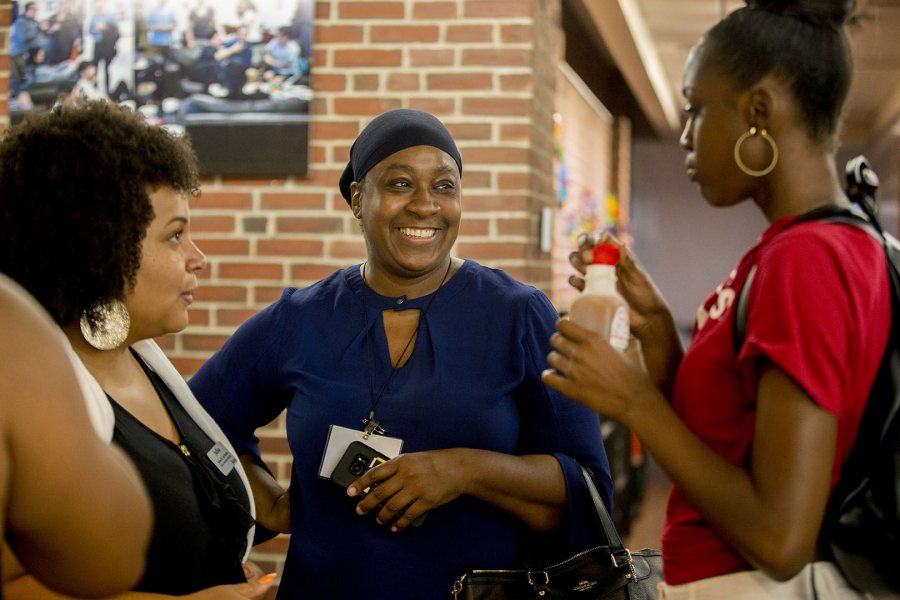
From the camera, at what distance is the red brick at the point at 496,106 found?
319 cm

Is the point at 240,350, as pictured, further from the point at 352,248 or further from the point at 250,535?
the point at 352,248

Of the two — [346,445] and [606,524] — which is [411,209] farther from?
[606,524]

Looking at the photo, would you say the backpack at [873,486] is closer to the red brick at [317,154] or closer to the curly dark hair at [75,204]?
the curly dark hair at [75,204]

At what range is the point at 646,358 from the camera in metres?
1.39

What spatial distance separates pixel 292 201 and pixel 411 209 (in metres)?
1.44

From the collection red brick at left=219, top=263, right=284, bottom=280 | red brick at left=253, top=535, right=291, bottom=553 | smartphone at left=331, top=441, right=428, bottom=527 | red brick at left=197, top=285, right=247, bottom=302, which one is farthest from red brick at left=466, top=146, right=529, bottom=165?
smartphone at left=331, top=441, right=428, bottom=527

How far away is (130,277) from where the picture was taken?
5.11 ft

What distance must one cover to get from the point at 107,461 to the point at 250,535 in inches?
38.8

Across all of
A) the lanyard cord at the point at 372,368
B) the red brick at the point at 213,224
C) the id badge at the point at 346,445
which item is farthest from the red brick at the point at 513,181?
the id badge at the point at 346,445

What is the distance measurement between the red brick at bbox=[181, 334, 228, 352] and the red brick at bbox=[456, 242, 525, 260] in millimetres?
896

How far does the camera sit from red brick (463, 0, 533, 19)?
3.17m

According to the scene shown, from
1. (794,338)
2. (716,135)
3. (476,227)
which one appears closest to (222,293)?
(476,227)

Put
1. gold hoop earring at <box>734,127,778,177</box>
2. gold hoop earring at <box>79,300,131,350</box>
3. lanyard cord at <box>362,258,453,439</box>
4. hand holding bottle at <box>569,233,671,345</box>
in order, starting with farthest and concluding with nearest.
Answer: lanyard cord at <box>362,258,453,439</box>, gold hoop earring at <box>79,300,131,350</box>, hand holding bottle at <box>569,233,671,345</box>, gold hoop earring at <box>734,127,778,177</box>

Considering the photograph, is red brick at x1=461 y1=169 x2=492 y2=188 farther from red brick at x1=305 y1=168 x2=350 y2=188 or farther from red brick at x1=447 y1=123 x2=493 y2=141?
red brick at x1=305 y1=168 x2=350 y2=188
